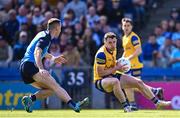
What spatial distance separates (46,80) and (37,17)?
1099 centimetres

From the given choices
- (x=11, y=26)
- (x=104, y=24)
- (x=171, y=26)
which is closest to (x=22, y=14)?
(x=11, y=26)

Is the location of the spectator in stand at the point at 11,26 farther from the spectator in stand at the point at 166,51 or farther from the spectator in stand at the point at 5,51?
the spectator in stand at the point at 166,51

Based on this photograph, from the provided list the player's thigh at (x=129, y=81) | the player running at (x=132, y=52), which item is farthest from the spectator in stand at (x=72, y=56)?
the player's thigh at (x=129, y=81)

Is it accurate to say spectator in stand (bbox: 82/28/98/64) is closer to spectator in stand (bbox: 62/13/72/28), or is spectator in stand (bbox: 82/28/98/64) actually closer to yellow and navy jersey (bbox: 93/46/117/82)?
spectator in stand (bbox: 62/13/72/28)

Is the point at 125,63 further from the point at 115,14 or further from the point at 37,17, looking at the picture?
the point at 37,17

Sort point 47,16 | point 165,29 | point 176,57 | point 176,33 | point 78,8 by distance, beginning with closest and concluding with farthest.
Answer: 1. point 176,57
2. point 176,33
3. point 165,29
4. point 47,16
5. point 78,8

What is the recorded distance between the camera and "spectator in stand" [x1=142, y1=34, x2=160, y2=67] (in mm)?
24502

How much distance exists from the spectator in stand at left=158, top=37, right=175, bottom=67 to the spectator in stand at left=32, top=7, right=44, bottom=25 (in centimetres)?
480

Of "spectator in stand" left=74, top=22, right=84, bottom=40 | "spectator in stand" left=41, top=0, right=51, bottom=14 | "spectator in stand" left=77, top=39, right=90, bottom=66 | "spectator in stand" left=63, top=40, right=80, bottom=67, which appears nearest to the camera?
"spectator in stand" left=63, top=40, right=80, bottom=67

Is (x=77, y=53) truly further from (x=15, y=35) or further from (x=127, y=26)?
(x=127, y=26)

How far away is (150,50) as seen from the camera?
24938 millimetres

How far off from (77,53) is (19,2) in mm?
5143

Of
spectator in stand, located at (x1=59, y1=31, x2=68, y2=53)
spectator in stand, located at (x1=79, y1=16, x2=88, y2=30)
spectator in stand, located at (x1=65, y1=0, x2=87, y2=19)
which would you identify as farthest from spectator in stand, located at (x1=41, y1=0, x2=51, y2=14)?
spectator in stand, located at (x1=59, y1=31, x2=68, y2=53)

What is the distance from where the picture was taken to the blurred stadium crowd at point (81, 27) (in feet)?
80.7
